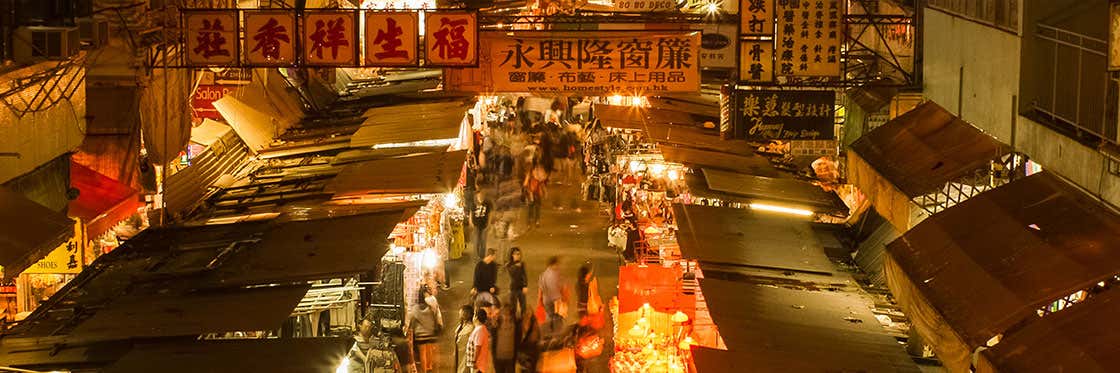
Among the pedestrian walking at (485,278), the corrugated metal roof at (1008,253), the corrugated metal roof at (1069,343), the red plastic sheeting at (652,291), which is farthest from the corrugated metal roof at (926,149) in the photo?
the pedestrian walking at (485,278)

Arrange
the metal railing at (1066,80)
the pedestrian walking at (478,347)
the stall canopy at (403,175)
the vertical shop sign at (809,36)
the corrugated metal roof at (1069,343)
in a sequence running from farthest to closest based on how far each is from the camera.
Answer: the vertical shop sign at (809,36) → the pedestrian walking at (478,347) → the stall canopy at (403,175) → the metal railing at (1066,80) → the corrugated metal roof at (1069,343)

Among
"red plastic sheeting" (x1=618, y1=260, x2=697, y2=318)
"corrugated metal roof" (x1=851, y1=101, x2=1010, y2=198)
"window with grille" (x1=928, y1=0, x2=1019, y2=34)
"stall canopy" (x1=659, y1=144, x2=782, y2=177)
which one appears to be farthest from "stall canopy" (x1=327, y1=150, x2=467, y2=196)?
"window with grille" (x1=928, y1=0, x2=1019, y2=34)

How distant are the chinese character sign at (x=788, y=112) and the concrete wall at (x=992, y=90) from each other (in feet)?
4.12

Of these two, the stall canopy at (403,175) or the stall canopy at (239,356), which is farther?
the stall canopy at (403,175)

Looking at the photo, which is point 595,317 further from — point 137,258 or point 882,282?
point 137,258

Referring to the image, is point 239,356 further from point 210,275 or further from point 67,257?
point 67,257

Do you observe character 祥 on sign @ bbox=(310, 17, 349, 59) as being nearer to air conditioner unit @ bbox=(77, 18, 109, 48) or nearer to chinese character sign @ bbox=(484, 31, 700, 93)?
chinese character sign @ bbox=(484, 31, 700, 93)

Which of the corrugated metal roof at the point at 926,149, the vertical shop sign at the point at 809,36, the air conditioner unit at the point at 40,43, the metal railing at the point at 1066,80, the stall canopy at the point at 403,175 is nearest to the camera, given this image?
the metal railing at the point at 1066,80

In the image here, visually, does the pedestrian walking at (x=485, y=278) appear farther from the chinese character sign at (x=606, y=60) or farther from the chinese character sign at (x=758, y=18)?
the chinese character sign at (x=758, y=18)

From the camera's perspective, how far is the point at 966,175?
1313cm

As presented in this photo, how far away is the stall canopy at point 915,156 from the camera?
523 inches

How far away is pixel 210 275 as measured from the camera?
1177 cm

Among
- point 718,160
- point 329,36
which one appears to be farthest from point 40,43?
point 718,160

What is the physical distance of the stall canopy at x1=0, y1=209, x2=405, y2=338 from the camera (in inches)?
406
